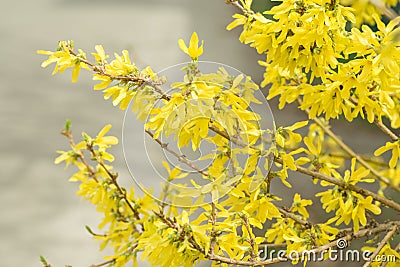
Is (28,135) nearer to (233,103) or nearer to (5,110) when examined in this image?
(5,110)

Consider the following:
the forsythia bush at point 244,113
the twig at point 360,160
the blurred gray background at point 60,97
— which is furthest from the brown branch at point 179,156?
the blurred gray background at point 60,97

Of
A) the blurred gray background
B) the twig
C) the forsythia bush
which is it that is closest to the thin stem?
the twig

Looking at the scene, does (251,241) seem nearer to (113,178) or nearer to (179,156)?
(179,156)

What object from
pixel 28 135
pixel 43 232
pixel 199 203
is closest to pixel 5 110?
pixel 28 135

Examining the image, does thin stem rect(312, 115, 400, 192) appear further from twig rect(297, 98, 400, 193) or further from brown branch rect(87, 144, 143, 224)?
brown branch rect(87, 144, 143, 224)

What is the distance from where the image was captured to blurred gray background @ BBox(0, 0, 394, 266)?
2174mm

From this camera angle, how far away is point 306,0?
0.75 meters

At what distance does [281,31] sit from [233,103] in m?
0.13

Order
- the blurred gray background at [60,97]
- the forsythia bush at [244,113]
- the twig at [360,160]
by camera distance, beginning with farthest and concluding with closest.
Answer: the blurred gray background at [60,97]
the twig at [360,160]
the forsythia bush at [244,113]

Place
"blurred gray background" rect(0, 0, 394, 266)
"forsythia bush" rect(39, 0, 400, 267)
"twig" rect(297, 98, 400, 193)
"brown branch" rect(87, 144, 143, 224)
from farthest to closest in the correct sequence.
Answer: "blurred gray background" rect(0, 0, 394, 266)
"twig" rect(297, 98, 400, 193)
"brown branch" rect(87, 144, 143, 224)
"forsythia bush" rect(39, 0, 400, 267)

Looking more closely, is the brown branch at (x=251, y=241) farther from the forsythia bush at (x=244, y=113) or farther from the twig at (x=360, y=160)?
the twig at (x=360, y=160)

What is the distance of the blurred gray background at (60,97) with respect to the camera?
2.17m

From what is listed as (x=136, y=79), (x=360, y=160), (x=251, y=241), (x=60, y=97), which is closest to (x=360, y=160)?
A: (x=360, y=160)

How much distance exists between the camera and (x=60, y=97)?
8.46 ft
